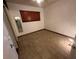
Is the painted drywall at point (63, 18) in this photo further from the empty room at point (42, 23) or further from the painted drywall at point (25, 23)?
the painted drywall at point (25, 23)

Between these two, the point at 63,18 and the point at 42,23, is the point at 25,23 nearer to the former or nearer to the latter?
the point at 42,23

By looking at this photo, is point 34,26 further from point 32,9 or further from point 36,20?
point 32,9

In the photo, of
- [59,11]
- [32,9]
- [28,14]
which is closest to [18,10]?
[28,14]

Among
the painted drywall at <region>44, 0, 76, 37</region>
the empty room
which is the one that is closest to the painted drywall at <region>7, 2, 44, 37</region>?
the empty room

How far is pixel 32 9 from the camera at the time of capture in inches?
247

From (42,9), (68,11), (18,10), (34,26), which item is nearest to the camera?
(68,11)

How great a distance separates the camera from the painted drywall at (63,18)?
437 cm

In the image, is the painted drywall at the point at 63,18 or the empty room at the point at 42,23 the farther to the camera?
the painted drywall at the point at 63,18

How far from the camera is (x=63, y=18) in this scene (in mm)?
5105

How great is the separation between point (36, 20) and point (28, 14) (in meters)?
1.15

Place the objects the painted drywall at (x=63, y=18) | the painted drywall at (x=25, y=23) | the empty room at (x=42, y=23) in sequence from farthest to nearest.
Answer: the painted drywall at (x=25, y=23)
the painted drywall at (x=63, y=18)
the empty room at (x=42, y=23)

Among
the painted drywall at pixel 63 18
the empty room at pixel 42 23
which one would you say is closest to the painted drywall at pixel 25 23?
the empty room at pixel 42 23

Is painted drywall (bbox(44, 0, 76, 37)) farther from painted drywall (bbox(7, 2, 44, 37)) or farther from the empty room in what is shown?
painted drywall (bbox(7, 2, 44, 37))

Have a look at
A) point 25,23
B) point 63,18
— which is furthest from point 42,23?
point 63,18
